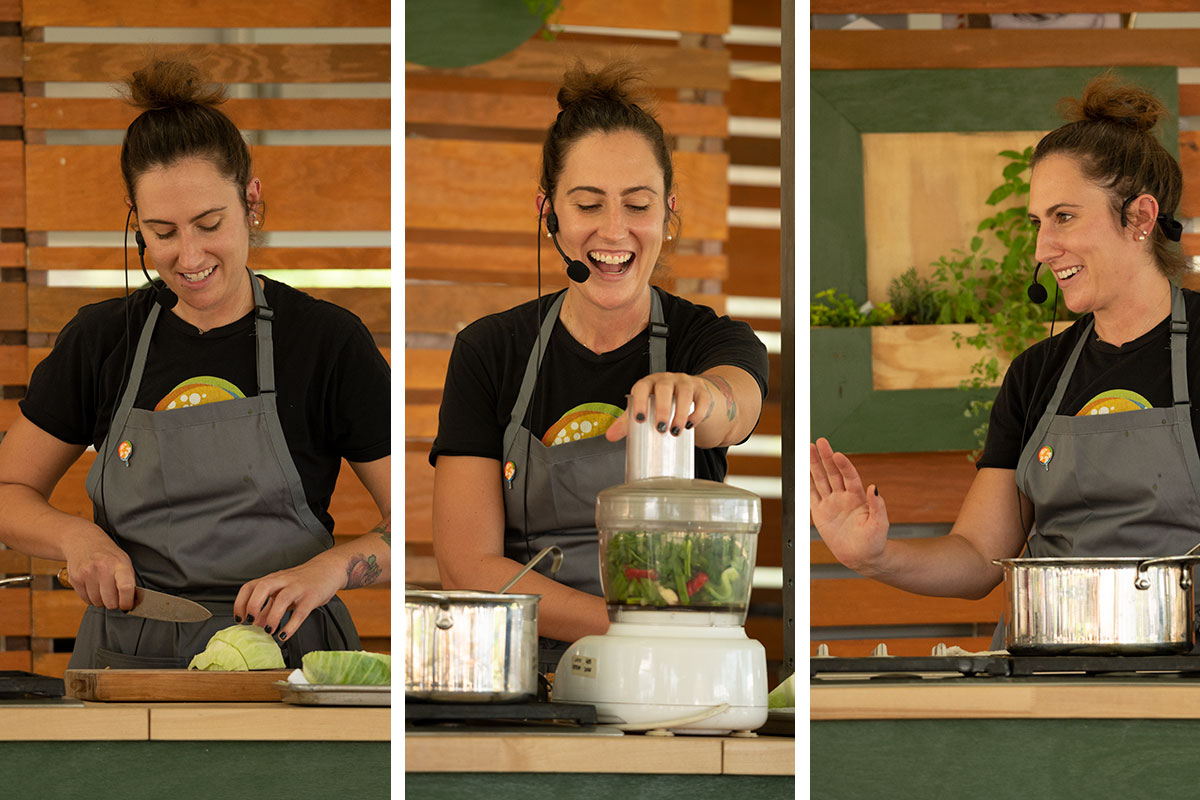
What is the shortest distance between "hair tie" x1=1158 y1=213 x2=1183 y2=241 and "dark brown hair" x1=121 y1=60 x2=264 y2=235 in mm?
1856

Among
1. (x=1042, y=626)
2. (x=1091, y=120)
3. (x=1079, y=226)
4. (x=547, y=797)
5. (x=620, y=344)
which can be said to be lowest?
(x=547, y=797)

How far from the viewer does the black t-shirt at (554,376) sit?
251 centimetres

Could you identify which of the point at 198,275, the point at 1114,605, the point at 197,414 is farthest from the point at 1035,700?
the point at 198,275

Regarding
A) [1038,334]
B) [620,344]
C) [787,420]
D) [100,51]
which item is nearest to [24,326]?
[100,51]

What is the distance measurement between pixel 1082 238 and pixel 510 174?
1.43 m

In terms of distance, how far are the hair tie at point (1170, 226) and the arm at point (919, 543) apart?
569mm

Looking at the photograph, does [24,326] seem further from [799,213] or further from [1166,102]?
[1166,102]

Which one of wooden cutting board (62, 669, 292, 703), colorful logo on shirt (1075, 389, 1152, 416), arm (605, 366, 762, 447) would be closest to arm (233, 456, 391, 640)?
wooden cutting board (62, 669, 292, 703)

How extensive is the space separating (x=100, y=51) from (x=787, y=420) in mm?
1941

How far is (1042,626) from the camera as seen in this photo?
1780mm

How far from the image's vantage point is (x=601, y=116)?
2.64 m

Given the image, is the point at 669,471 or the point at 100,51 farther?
the point at 100,51

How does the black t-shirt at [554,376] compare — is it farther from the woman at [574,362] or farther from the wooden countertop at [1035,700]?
the wooden countertop at [1035,700]

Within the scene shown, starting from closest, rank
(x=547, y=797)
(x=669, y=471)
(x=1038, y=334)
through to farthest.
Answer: (x=547, y=797) → (x=669, y=471) → (x=1038, y=334)
